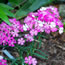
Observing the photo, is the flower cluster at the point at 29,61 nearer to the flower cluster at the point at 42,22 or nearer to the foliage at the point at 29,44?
the foliage at the point at 29,44

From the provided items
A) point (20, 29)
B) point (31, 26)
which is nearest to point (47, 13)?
point (31, 26)

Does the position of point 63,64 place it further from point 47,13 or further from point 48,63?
point 47,13

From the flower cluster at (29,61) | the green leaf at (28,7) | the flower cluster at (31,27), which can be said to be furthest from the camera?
the green leaf at (28,7)

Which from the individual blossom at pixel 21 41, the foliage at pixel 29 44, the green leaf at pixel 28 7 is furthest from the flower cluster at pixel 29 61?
the green leaf at pixel 28 7

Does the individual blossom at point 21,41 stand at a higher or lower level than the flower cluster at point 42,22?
lower

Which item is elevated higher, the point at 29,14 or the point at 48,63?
the point at 29,14

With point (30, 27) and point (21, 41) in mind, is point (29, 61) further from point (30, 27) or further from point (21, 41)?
point (30, 27)

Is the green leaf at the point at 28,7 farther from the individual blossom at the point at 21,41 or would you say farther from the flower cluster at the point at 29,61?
the flower cluster at the point at 29,61

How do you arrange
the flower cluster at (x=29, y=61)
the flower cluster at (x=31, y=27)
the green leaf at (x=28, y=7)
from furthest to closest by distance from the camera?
the green leaf at (x=28, y=7) < the flower cluster at (x=31, y=27) < the flower cluster at (x=29, y=61)

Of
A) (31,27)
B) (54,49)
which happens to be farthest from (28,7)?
(54,49)

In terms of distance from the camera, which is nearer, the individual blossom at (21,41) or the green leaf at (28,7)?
the individual blossom at (21,41)

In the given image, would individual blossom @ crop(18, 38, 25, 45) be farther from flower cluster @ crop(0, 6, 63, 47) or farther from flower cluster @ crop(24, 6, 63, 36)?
flower cluster @ crop(24, 6, 63, 36)
